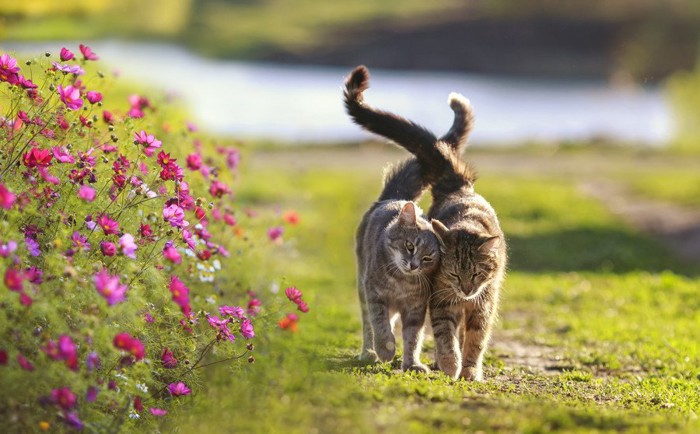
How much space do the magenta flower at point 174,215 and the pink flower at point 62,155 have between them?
0.62 metres

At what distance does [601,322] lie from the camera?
11680mm

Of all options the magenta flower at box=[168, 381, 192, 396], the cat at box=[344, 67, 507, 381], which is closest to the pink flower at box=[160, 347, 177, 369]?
the magenta flower at box=[168, 381, 192, 396]

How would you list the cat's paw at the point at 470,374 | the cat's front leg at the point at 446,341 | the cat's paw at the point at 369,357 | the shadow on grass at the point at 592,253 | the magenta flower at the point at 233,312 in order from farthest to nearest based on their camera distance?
the shadow on grass at the point at 592,253 < the cat's paw at the point at 369,357 < the cat's paw at the point at 470,374 < the cat's front leg at the point at 446,341 < the magenta flower at the point at 233,312

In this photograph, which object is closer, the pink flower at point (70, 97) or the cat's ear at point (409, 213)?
the pink flower at point (70, 97)

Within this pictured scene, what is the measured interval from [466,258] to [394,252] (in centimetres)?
56

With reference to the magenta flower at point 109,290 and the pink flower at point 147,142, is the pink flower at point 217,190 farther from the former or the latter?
the magenta flower at point 109,290

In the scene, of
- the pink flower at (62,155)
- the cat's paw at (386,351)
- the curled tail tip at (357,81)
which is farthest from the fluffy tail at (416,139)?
the pink flower at (62,155)

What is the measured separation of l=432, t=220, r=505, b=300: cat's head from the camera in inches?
285

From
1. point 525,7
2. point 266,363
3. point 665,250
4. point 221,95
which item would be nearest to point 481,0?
point 525,7

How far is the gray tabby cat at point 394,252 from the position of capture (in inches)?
293

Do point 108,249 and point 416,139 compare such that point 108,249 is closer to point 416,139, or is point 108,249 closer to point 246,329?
point 246,329

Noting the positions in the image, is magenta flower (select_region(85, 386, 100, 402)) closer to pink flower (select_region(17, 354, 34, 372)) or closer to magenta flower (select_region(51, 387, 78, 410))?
magenta flower (select_region(51, 387, 78, 410))

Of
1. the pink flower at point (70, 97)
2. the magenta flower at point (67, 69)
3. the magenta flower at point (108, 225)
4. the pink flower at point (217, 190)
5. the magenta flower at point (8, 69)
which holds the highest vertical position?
the magenta flower at point (67, 69)

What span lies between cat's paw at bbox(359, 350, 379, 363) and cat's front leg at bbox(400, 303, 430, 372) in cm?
41
